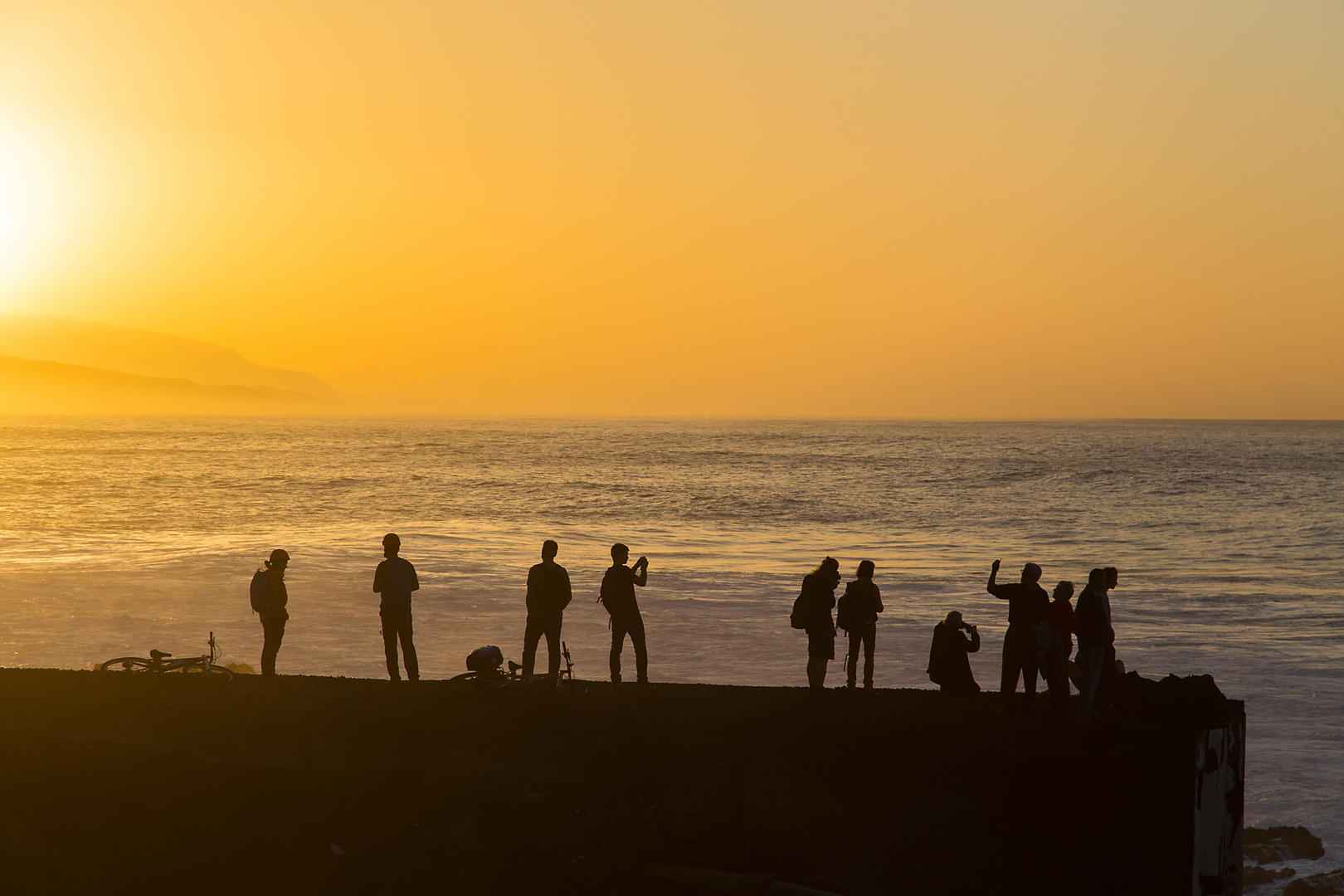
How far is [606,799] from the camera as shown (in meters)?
7.46

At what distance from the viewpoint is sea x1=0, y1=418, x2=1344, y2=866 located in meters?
16.2

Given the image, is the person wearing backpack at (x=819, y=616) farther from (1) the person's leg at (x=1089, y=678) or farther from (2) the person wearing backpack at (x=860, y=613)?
(1) the person's leg at (x=1089, y=678)

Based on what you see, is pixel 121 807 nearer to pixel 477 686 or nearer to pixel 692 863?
pixel 477 686

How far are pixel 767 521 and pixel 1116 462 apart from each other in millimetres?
67693

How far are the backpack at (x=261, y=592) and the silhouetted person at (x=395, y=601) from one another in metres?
1.10

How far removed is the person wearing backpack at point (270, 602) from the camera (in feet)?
32.3

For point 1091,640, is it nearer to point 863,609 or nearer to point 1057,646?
point 1057,646

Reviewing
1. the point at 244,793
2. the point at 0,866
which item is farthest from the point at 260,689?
the point at 0,866

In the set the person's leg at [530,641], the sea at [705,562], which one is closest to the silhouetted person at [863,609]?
the person's leg at [530,641]

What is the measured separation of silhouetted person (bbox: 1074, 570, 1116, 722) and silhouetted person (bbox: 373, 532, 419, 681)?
19.2 ft

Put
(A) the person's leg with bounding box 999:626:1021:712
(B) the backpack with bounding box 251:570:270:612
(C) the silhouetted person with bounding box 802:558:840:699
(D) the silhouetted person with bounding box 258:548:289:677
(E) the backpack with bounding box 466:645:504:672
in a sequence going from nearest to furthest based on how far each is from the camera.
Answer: (A) the person's leg with bounding box 999:626:1021:712 < (E) the backpack with bounding box 466:645:504:672 < (C) the silhouetted person with bounding box 802:558:840:699 < (B) the backpack with bounding box 251:570:270:612 < (D) the silhouetted person with bounding box 258:548:289:677

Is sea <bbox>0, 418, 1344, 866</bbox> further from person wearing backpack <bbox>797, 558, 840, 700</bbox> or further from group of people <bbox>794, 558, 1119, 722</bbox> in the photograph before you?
person wearing backpack <bbox>797, 558, 840, 700</bbox>

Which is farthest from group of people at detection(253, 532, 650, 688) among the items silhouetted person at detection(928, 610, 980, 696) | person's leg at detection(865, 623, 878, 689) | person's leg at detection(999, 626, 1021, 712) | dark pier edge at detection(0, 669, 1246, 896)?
person's leg at detection(999, 626, 1021, 712)

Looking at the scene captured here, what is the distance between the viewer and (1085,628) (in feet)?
27.1
